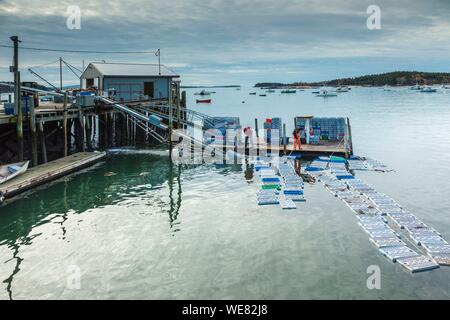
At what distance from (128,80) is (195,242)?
1420 inches

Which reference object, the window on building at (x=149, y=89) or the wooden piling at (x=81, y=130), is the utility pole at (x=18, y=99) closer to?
the wooden piling at (x=81, y=130)

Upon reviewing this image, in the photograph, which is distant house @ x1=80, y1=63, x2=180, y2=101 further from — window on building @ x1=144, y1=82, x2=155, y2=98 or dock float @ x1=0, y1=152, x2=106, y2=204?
dock float @ x1=0, y1=152, x2=106, y2=204

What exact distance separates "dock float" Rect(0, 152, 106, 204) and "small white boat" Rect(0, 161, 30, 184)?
0.73 feet

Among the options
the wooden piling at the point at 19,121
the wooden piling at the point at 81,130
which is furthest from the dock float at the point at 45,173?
the wooden piling at the point at 81,130

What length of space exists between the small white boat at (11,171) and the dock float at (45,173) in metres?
0.22

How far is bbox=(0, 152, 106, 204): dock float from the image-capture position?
71.8 ft

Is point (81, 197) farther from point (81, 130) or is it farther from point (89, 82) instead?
point (89, 82)

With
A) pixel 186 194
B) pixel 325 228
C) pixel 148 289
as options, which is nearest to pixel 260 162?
pixel 186 194

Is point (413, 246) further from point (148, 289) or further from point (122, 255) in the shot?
point (122, 255)

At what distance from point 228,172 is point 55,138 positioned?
56.7ft

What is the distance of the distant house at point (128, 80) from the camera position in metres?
47.9

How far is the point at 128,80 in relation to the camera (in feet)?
160

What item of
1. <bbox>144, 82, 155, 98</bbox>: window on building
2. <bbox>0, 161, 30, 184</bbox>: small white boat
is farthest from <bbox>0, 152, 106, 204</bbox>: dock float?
<bbox>144, 82, 155, 98</bbox>: window on building
